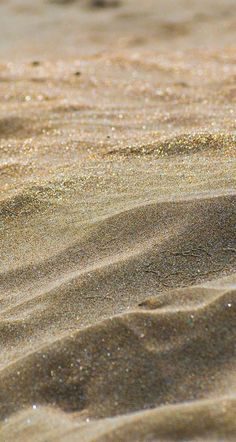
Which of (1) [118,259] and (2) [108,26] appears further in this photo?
(2) [108,26]

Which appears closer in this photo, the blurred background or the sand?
the sand

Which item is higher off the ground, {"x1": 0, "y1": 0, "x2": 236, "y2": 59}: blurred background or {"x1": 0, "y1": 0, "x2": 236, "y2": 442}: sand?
{"x1": 0, "y1": 0, "x2": 236, "y2": 442}: sand

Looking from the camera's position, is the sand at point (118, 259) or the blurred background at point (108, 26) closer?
the sand at point (118, 259)

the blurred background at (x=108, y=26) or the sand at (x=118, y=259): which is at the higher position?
the sand at (x=118, y=259)

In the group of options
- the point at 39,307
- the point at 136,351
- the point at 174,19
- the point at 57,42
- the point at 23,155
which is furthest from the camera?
the point at 174,19

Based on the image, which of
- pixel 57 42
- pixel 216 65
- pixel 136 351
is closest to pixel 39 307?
pixel 136 351

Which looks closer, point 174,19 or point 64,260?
point 64,260

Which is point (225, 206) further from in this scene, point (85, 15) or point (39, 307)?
point (85, 15)

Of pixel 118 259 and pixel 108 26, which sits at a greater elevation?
pixel 118 259
